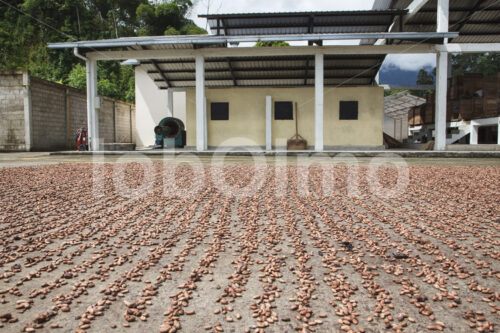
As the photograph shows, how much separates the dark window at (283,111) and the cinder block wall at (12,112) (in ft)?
33.1

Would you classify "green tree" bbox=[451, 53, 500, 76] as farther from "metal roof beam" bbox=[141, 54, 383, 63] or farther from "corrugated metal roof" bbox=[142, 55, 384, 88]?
"metal roof beam" bbox=[141, 54, 383, 63]

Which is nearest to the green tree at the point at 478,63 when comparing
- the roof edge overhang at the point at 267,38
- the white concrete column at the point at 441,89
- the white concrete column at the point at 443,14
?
the white concrete column at the point at 443,14

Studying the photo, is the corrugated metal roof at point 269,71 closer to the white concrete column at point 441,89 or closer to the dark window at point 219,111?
the dark window at point 219,111

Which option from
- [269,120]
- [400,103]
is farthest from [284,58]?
[400,103]

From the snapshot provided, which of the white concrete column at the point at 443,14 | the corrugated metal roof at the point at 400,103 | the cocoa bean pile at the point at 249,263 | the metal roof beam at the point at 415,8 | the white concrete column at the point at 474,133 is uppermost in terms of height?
the metal roof beam at the point at 415,8

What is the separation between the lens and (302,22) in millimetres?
11875

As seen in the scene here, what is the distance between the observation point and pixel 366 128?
536 inches

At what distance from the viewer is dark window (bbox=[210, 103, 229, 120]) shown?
14062mm

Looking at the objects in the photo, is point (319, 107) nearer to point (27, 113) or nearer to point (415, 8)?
point (415, 8)

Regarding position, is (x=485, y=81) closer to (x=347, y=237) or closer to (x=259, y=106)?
(x=259, y=106)

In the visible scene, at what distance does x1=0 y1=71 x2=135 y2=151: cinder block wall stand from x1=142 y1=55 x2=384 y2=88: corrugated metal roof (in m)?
4.21

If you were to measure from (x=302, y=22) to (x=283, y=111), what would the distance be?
342cm

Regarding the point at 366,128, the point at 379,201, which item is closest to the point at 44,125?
the point at 366,128

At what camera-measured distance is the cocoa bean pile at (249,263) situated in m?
1.47
